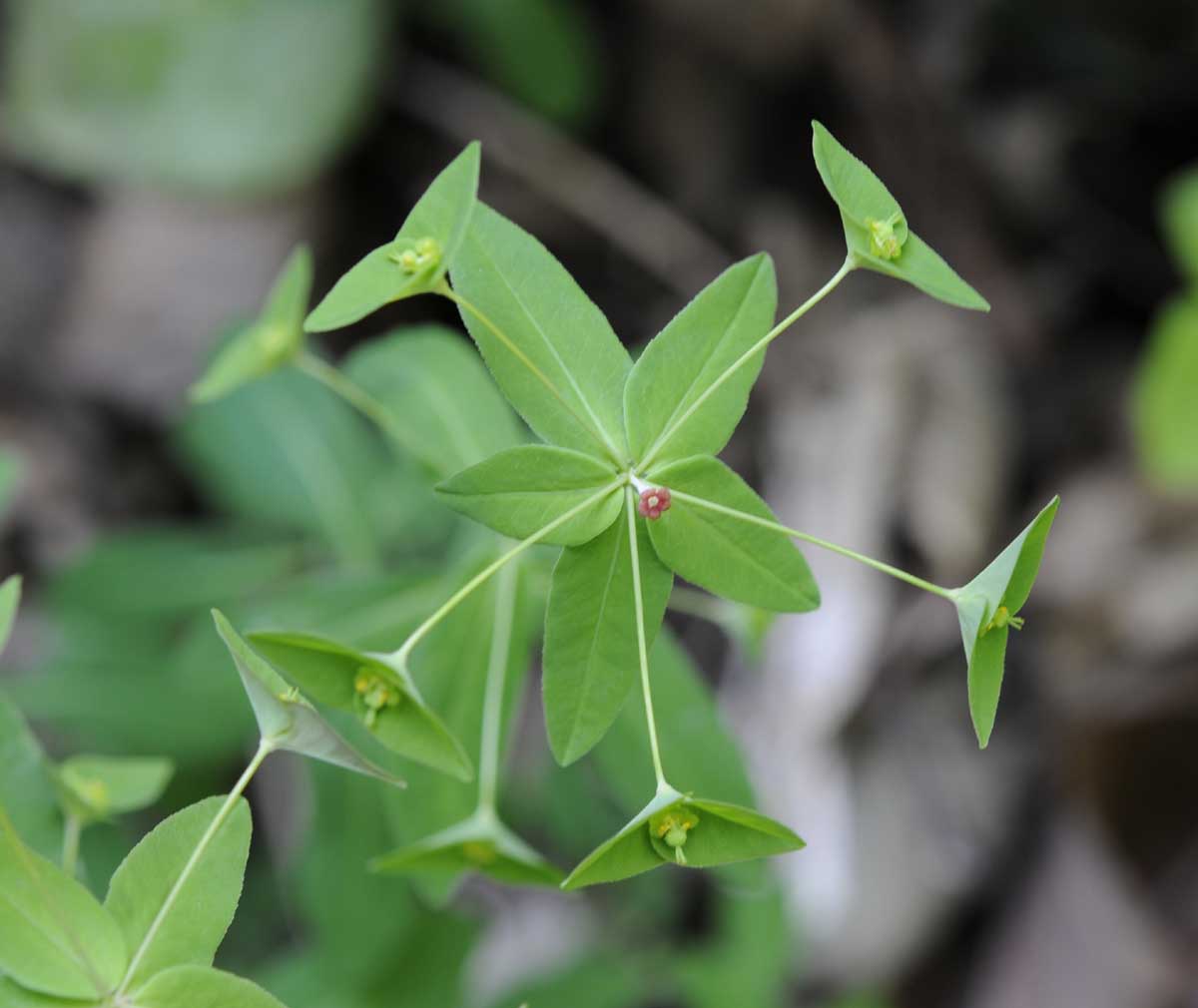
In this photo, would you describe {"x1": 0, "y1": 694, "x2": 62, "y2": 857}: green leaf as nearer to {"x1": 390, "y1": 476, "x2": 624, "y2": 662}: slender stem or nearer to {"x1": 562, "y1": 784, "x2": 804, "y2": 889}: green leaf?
{"x1": 390, "y1": 476, "x2": 624, "y2": 662}: slender stem

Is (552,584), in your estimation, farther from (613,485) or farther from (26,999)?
(26,999)

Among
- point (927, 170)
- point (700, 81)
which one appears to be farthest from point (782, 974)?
point (700, 81)

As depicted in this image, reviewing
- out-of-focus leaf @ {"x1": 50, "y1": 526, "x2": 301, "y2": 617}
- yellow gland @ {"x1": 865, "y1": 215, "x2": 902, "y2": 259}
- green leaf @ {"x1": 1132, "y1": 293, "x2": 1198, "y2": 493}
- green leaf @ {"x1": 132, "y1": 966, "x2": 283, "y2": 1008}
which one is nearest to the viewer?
green leaf @ {"x1": 132, "y1": 966, "x2": 283, "y2": 1008}

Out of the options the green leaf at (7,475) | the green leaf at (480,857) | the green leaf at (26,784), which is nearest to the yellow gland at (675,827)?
the green leaf at (480,857)

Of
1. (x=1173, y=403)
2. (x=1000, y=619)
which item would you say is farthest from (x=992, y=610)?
(x=1173, y=403)

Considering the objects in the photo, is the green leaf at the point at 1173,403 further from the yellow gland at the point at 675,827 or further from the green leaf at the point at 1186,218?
the yellow gland at the point at 675,827

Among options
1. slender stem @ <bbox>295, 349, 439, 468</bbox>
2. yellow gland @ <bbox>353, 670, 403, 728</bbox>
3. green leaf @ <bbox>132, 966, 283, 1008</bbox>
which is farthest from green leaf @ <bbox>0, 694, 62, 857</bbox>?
slender stem @ <bbox>295, 349, 439, 468</bbox>
